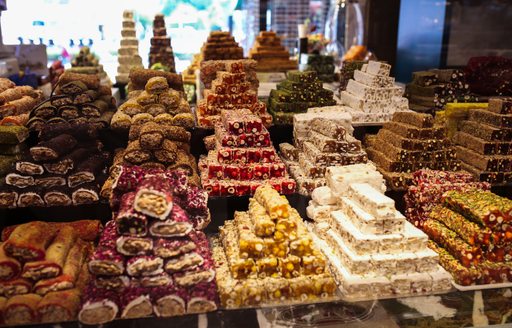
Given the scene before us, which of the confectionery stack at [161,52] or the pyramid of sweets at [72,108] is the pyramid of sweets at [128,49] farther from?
the pyramid of sweets at [72,108]

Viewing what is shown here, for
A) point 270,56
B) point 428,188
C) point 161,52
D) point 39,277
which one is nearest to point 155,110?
point 39,277

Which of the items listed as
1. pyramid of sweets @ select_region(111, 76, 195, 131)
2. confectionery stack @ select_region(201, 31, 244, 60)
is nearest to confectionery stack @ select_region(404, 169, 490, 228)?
pyramid of sweets @ select_region(111, 76, 195, 131)

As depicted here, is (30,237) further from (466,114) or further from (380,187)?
(466,114)

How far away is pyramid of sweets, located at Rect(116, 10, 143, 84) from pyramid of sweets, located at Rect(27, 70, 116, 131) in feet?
10.5

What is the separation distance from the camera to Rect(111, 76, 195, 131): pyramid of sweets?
4262mm

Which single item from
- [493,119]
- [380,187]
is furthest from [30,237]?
[493,119]

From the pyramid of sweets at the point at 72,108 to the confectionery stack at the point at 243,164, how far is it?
129cm

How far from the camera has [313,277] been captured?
2.68 metres

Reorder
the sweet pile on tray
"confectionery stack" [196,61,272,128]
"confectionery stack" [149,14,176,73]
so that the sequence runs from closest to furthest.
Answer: the sweet pile on tray, "confectionery stack" [196,61,272,128], "confectionery stack" [149,14,176,73]

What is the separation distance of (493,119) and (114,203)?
328cm

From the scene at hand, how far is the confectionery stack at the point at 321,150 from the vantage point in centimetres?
376


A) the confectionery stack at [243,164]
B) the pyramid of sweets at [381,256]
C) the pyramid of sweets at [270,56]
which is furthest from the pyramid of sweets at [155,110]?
the pyramid of sweets at [270,56]

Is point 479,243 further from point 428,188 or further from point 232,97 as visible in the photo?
point 232,97

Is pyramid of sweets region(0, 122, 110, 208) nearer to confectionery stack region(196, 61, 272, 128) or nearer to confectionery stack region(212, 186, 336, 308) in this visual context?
confectionery stack region(212, 186, 336, 308)
